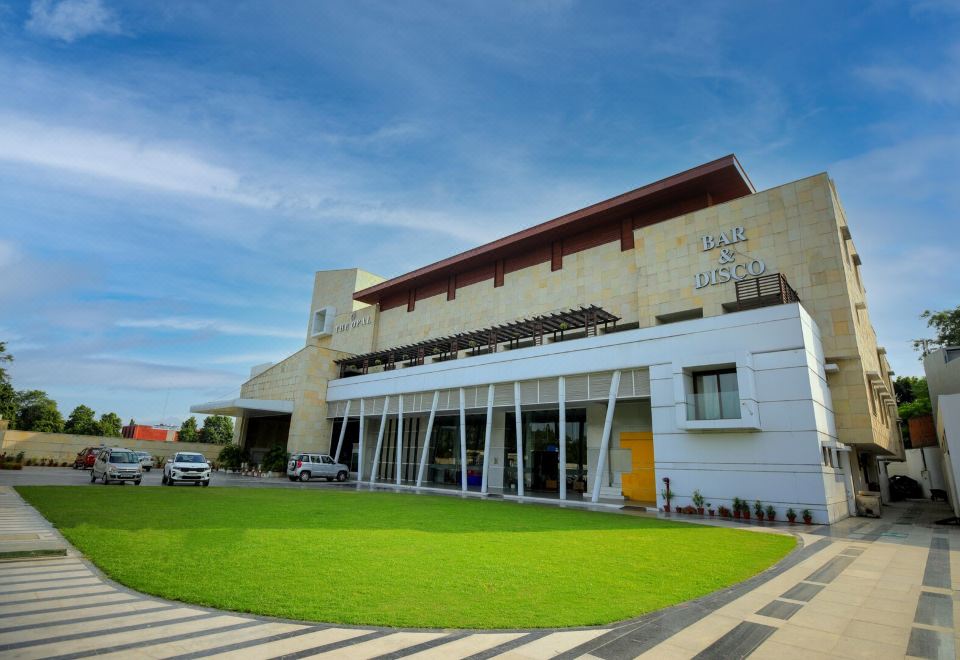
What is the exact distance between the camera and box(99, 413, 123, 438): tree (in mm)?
75375

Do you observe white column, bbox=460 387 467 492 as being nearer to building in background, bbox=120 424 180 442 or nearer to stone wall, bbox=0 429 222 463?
stone wall, bbox=0 429 222 463

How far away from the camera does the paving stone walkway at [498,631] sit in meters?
4.39

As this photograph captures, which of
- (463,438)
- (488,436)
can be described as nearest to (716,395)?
(488,436)

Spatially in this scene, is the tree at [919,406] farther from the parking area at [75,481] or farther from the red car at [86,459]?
Answer: the red car at [86,459]

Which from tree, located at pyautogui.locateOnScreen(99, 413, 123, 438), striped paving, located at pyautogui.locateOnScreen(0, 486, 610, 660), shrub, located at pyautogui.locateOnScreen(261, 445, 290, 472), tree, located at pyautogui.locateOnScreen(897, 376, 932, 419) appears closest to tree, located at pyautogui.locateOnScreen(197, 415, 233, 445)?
tree, located at pyautogui.locateOnScreen(99, 413, 123, 438)

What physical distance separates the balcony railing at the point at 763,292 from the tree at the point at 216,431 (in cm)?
9654

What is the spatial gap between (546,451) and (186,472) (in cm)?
1908

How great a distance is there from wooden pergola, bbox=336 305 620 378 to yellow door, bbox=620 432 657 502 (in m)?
5.93

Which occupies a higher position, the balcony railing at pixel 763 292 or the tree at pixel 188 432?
the balcony railing at pixel 763 292

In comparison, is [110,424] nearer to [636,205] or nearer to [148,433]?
[148,433]

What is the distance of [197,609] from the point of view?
536 centimetres

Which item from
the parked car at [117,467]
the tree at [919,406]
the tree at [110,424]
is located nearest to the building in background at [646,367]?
the parked car at [117,467]

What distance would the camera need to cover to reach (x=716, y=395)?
18.9 m

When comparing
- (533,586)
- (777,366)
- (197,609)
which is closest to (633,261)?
(777,366)
